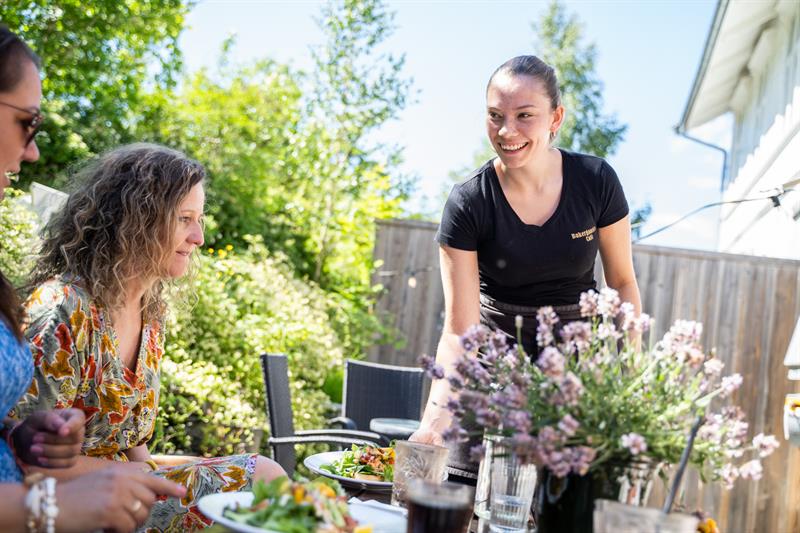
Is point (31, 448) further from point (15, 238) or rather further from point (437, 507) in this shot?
point (15, 238)

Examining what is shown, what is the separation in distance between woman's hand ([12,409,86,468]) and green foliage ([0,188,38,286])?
2619 millimetres

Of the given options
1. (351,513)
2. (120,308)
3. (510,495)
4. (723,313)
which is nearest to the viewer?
(351,513)

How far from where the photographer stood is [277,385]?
143 inches

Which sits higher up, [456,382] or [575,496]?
[456,382]

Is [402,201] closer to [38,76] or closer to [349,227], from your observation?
[349,227]

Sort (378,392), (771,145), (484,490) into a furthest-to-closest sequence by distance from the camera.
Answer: (771,145)
(378,392)
(484,490)

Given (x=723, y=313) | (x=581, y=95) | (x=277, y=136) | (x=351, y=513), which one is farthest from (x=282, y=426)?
(x=581, y=95)

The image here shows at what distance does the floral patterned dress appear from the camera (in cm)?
166

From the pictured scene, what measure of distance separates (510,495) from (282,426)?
225 cm

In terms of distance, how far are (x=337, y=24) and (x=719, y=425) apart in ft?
24.6

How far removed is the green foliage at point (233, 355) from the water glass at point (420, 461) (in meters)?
2.62

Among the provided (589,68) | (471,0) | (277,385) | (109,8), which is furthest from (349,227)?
(471,0)

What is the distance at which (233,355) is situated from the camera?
518 centimetres

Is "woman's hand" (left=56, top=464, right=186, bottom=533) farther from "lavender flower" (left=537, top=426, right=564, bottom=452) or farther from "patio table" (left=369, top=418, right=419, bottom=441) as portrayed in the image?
"patio table" (left=369, top=418, right=419, bottom=441)
